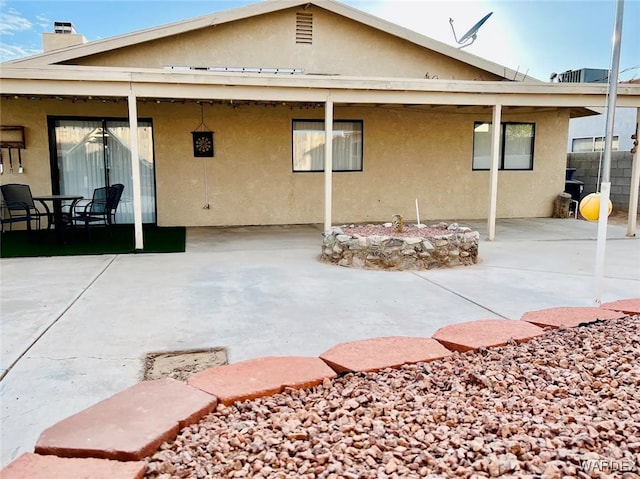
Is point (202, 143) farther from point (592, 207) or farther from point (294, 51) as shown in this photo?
point (592, 207)

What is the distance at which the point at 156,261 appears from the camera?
6.15 metres

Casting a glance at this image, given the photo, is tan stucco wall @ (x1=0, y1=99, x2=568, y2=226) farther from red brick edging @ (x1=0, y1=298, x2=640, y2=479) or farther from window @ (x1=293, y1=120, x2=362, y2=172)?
red brick edging @ (x1=0, y1=298, x2=640, y2=479)

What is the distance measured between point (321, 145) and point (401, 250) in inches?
192

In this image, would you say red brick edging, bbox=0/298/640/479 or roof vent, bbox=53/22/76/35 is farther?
roof vent, bbox=53/22/76/35

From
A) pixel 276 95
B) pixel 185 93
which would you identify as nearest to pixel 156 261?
pixel 185 93

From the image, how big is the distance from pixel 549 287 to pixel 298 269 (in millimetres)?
2707

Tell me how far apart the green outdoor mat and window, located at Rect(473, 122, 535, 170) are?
21.6 ft

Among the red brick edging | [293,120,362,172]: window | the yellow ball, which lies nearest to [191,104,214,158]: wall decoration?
[293,120,362,172]: window

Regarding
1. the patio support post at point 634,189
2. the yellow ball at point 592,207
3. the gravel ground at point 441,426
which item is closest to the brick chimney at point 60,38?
the yellow ball at point 592,207

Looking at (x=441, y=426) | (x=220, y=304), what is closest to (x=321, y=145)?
(x=220, y=304)

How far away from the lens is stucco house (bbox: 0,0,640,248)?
844 centimetres

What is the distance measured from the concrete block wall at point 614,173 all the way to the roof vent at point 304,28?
27.5ft

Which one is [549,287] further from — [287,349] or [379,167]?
[379,167]

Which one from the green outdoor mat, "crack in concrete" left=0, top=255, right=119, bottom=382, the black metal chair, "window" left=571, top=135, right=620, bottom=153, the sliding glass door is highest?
"window" left=571, top=135, right=620, bottom=153
